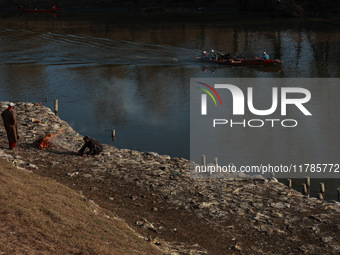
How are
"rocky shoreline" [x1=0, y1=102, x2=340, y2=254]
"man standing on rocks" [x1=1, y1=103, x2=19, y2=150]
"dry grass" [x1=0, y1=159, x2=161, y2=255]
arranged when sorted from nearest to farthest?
"dry grass" [x1=0, y1=159, x2=161, y2=255] < "rocky shoreline" [x1=0, y1=102, x2=340, y2=254] < "man standing on rocks" [x1=1, y1=103, x2=19, y2=150]

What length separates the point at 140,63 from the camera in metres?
64.5

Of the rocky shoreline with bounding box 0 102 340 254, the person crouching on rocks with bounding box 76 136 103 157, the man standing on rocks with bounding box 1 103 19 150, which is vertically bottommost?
the rocky shoreline with bounding box 0 102 340 254

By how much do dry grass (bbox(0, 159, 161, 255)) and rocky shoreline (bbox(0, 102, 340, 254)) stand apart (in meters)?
1.65

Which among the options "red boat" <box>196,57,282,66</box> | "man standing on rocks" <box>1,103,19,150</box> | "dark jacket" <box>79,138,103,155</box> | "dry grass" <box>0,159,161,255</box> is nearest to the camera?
"dry grass" <box>0,159,161,255</box>

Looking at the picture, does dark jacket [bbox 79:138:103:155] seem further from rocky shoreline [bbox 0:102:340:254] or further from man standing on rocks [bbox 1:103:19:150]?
man standing on rocks [bbox 1:103:19:150]

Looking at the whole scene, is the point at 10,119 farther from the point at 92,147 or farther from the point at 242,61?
the point at 242,61

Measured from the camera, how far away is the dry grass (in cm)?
1620

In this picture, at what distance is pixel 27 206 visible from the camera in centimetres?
1858

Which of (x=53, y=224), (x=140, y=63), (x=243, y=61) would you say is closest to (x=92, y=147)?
(x=53, y=224)

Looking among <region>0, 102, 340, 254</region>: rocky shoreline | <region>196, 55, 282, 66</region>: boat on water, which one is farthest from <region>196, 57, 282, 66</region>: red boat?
<region>0, 102, 340, 254</region>: rocky shoreline

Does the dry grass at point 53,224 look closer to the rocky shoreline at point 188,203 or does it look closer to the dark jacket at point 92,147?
the rocky shoreline at point 188,203

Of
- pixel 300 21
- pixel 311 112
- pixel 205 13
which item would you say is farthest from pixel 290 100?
pixel 205 13

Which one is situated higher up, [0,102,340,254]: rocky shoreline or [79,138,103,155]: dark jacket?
[79,138,103,155]: dark jacket

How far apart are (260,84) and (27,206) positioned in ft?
126
